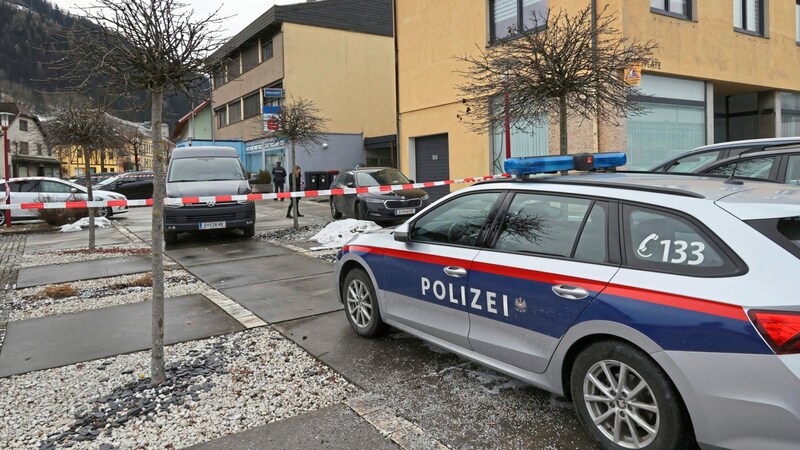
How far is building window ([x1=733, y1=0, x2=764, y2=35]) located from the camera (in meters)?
15.6

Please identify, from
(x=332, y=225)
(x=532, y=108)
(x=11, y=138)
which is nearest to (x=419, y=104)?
(x=332, y=225)

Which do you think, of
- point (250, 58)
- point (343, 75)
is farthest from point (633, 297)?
point (250, 58)

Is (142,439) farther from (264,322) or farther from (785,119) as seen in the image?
(785,119)

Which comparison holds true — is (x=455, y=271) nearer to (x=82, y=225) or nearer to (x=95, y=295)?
(x=95, y=295)

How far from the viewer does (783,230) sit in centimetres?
243

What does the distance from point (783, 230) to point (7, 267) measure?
11215 millimetres

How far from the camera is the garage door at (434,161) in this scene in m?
18.0

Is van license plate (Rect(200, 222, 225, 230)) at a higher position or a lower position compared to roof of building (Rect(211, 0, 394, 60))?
lower

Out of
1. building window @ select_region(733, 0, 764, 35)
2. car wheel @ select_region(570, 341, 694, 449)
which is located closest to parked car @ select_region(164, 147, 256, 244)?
car wheel @ select_region(570, 341, 694, 449)

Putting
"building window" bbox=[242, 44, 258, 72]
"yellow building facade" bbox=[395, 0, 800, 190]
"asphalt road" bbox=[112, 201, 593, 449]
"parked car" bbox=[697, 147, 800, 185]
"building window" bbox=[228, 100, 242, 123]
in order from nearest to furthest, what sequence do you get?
"asphalt road" bbox=[112, 201, 593, 449]
"parked car" bbox=[697, 147, 800, 185]
"yellow building facade" bbox=[395, 0, 800, 190]
"building window" bbox=[242, 44, 258, 72]
"building window" bbox=[228, 100, 242, 123]

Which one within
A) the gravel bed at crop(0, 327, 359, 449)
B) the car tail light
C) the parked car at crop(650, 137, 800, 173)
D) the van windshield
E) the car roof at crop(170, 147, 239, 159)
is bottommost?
the gravel bed at crop(0, 327, 359, 449)

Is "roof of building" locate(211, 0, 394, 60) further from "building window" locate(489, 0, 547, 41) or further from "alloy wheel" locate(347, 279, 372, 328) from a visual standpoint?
"alloy wheel" locate(347, 279, 372, 328)

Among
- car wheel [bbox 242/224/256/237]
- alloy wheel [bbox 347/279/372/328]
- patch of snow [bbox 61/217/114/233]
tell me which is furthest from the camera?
patch of snow [bbox 61/217/114/233]

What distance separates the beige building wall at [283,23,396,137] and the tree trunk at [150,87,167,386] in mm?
24794
